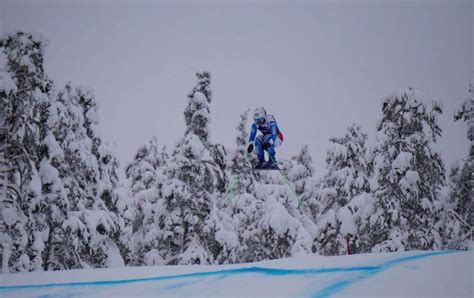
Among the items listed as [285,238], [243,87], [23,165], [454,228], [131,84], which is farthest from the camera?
[131,84]

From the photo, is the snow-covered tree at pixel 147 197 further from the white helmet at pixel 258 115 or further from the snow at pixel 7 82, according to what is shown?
the white helmet at pixel 258 115

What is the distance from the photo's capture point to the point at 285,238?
15.4 metres

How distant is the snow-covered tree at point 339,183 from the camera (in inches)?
620

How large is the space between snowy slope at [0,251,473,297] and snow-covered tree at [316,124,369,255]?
7.44 metres

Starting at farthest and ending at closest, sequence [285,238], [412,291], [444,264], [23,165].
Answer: [285,238] < [23,165] < [444,264] < [412,291]

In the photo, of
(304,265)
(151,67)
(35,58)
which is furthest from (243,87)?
(304,265)

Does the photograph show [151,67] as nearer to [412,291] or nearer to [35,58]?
[35,58]

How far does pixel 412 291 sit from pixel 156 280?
4330 mm

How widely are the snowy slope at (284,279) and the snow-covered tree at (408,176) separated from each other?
5.59m

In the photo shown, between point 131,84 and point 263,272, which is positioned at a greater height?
point 131,84

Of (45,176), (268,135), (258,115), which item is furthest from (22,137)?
(268,135)

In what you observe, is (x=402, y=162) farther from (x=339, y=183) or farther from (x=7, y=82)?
(x=7, y=82)

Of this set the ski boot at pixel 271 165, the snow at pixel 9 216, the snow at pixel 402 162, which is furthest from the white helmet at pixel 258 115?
the snow at pixel 9 216

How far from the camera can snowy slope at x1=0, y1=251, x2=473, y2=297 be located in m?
6.85
